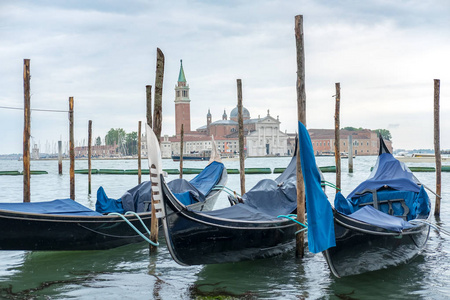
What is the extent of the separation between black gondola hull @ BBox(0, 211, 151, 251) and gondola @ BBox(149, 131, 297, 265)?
1.15 m

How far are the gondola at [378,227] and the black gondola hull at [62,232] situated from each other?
2206 millimetres

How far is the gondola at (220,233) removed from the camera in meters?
4.09

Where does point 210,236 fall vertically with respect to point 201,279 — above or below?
above

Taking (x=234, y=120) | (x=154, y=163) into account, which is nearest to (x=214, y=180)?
(x=154, y=163)

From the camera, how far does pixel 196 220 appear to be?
Result: 4.16 m

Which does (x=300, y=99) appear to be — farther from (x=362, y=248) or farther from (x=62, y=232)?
(x=62, y=232)

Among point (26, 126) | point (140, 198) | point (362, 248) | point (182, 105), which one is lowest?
point (362, 248)

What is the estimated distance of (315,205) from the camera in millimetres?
3664

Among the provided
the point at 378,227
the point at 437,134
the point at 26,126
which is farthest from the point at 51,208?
the point at 437,134

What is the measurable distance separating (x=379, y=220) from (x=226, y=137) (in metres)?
68.7

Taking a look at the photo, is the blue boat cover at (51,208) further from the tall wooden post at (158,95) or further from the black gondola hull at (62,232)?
the tall wooden post at (158,95)

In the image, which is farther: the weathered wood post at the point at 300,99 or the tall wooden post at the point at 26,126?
the tall wooden post at the point at 26,126

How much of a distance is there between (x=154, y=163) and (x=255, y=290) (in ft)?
4.14

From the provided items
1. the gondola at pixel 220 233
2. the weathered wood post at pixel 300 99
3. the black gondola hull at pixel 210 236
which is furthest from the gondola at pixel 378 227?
the black gondola hull at pixel 210 236
